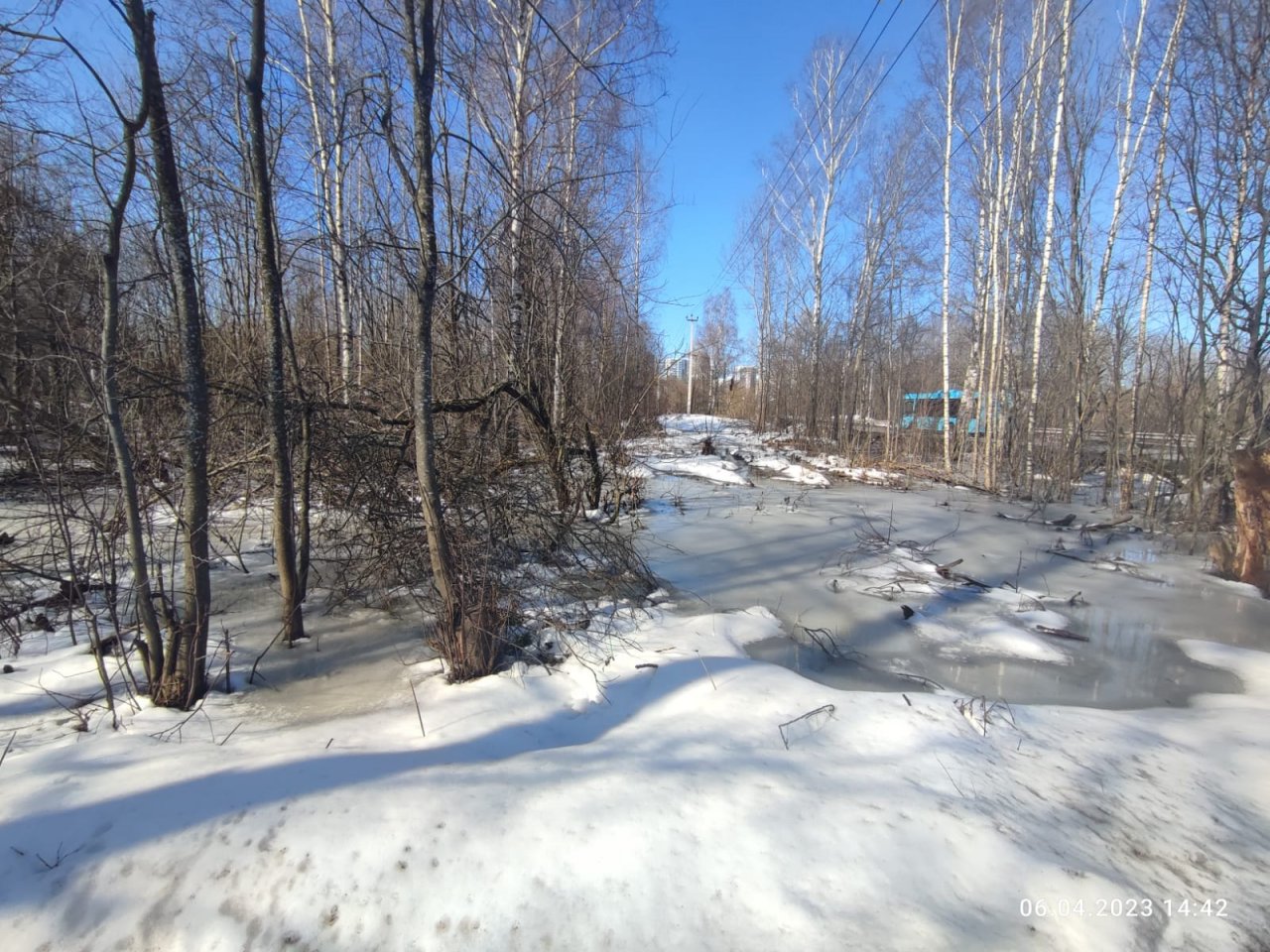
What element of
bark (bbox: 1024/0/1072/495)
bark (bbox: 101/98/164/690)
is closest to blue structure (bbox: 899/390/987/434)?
bark (bbox: 1024/0/1072/495)

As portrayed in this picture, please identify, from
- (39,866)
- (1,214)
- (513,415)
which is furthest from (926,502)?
(1,214)

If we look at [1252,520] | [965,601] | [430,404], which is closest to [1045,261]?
[1252,520]

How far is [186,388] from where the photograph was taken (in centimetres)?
250

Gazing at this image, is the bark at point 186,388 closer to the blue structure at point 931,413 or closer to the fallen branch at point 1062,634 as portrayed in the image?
the fallen branch at point 1062,634

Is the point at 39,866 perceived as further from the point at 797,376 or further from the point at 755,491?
the point at 797,376

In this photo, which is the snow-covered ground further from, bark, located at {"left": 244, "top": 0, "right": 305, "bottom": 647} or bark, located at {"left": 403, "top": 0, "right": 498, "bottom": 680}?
bark, located at {"left": 244, "top": 0, "right": 305, "bottom": 647}

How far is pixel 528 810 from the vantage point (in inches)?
70.3

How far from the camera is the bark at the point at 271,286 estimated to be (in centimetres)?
276

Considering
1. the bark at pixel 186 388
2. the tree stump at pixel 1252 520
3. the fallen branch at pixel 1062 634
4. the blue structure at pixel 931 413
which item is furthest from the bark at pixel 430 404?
the blue structure at pixel 931 413

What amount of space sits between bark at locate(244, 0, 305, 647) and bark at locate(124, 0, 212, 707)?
391 millimetres

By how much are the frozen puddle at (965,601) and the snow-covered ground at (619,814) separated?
0.46m

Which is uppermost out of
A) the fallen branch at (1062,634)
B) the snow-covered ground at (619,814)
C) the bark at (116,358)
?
the bark at (116,358)

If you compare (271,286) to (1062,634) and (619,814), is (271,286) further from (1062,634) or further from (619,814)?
(1062,634)

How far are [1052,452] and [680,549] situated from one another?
352 inches
